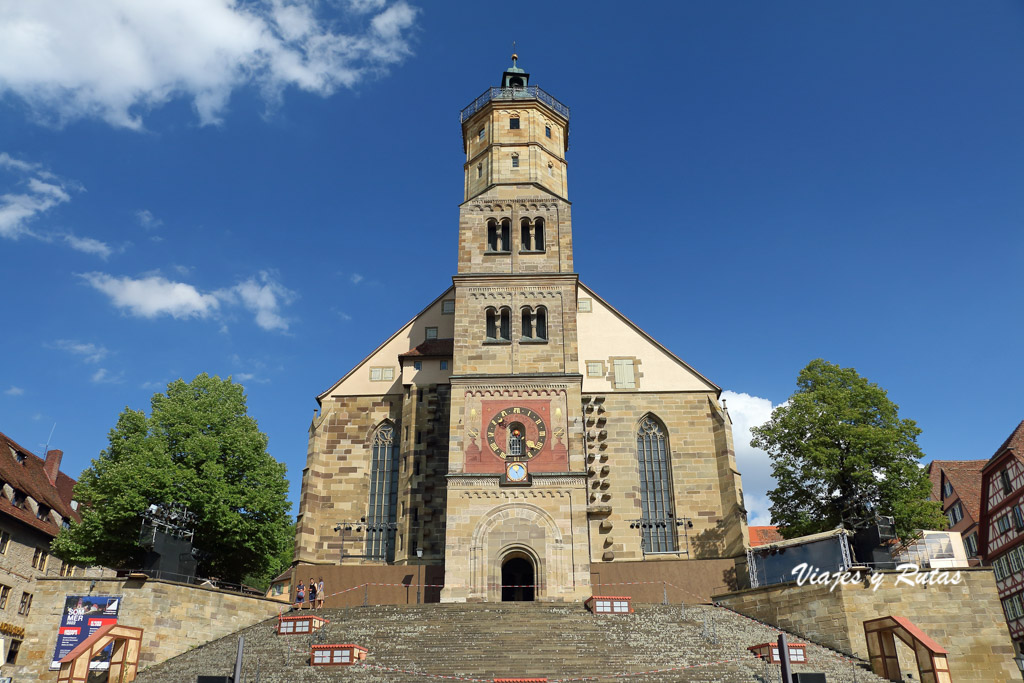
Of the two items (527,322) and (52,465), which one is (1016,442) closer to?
(527,322)

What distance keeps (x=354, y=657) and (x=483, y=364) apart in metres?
16.9

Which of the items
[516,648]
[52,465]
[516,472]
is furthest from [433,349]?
[52,465]

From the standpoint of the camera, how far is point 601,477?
39812 mm

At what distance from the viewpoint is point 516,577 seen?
123ft

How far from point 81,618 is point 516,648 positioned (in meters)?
16.1

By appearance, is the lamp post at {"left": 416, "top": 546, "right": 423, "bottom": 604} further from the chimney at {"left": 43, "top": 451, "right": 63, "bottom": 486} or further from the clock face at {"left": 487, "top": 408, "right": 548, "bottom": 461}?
the chimney at {"left": 43, "top": 451, "right": 63, "bottom": 486}

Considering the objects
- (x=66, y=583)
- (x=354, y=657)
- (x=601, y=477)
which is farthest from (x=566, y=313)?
(x=66, y=583)

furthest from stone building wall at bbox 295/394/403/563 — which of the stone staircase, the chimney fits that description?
the chimney

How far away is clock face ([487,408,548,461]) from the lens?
36.8m

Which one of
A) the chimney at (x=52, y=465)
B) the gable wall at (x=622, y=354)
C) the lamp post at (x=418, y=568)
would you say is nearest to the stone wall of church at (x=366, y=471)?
the lamp post at (x=418, y=568)

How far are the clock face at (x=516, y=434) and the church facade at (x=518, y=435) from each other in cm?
6

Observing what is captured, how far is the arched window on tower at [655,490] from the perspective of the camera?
38.7 metres

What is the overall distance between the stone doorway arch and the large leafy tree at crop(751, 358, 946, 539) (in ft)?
37.1

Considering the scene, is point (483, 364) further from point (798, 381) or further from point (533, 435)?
point (798, 381)
